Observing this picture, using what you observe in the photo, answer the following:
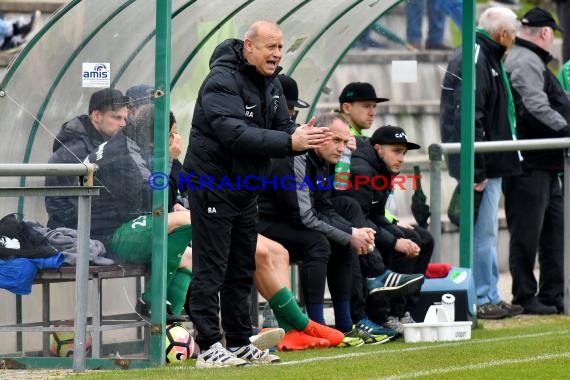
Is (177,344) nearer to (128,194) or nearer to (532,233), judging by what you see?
(128,194)

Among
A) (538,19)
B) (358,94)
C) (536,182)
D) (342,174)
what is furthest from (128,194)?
(538,19)

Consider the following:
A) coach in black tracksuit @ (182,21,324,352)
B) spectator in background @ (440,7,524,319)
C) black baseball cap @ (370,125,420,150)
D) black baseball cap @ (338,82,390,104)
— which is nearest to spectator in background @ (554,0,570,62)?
spectator in background @ (440,7,524,319)

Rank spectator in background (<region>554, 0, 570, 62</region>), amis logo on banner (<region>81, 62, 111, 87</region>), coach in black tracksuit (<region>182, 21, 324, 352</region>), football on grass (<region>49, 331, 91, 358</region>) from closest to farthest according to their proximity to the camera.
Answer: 1. coach in black tracksuit (<region>182, 21, 324, 352</region>)
2. football on grass (<region>49, 331, 91, 358</region>)
3. amis logo on banner (<region>81, 62, 111, 87</region>)
4. spectator in background (<region>554, 0, 570, 62</region>)

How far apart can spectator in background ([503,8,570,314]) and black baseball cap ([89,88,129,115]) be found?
5.05 m

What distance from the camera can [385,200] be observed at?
12.4 meters

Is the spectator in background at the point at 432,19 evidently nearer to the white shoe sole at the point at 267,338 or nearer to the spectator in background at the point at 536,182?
the spectator in background at the point at 536,182

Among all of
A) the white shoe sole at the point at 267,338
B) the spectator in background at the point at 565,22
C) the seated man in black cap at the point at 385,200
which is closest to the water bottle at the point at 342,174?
the seated man in black cap at the point at 385,200

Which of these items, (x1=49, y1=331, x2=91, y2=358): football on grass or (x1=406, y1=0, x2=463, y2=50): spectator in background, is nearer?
(x1=49, y1=331, x2=91, y2=358): football on grass

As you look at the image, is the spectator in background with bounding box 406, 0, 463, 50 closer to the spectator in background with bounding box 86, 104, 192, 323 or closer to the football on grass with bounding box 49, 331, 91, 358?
the spectator in background with bounding box 86, 104, 192, 323

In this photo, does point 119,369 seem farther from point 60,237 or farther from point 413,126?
point 413,126

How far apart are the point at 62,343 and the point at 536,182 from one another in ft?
18.4

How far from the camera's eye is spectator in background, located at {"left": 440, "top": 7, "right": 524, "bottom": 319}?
13.6m

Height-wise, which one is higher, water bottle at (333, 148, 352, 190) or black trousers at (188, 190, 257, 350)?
water bottle at (333, 148, 352, 190)

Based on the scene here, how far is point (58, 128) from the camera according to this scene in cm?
1018
